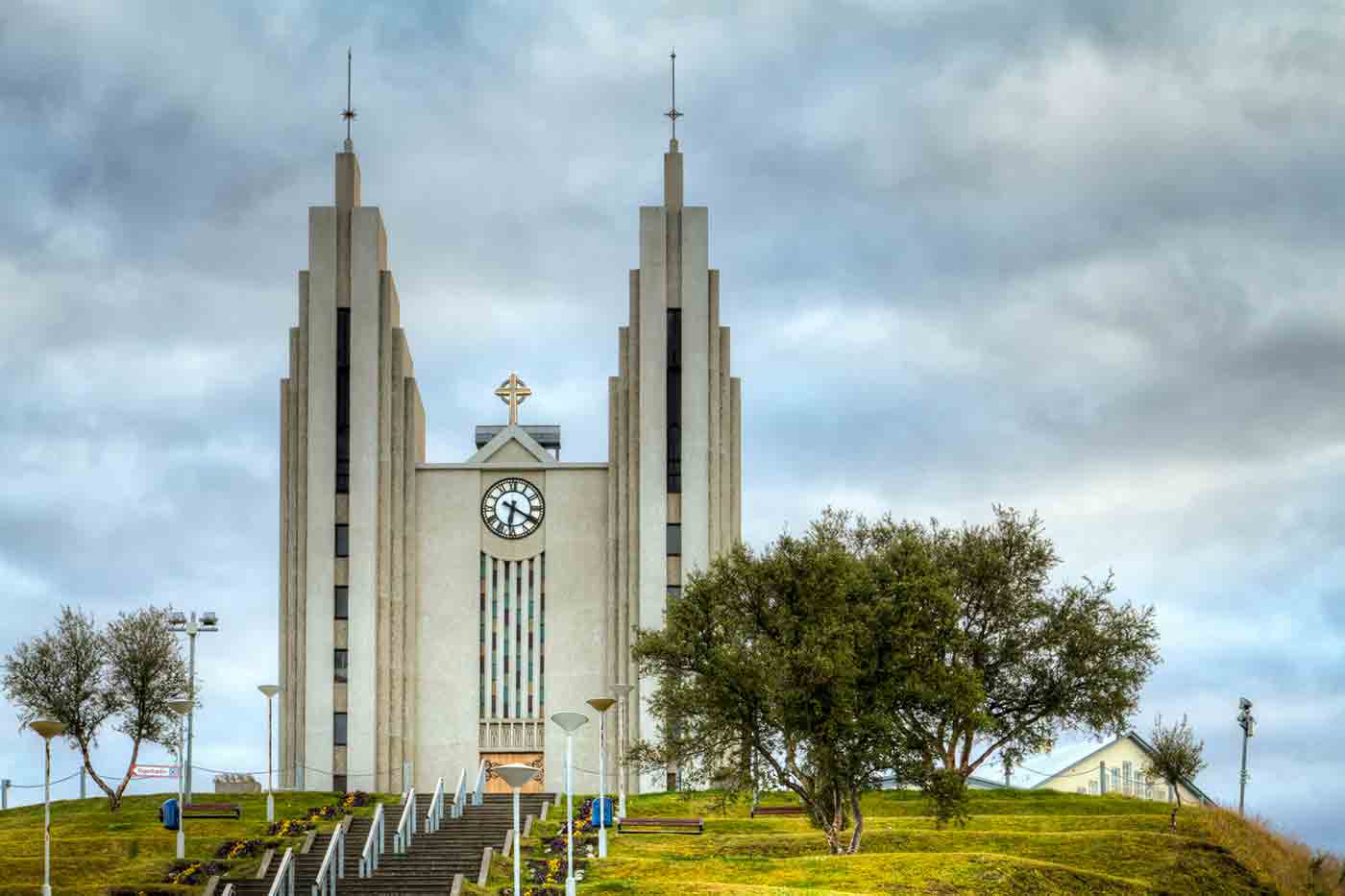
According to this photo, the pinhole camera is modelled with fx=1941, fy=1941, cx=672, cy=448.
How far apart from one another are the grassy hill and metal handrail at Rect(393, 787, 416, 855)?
2889 millimetres

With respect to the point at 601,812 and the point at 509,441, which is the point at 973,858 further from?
the point at 509,441

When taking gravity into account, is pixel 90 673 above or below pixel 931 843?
above

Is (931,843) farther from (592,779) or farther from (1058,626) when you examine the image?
(592,779)

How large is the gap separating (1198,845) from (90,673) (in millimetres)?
33726

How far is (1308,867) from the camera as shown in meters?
46.3

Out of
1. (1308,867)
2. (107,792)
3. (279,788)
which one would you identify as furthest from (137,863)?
(1308,867)

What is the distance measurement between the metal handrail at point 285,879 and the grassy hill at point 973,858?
13.6 ft

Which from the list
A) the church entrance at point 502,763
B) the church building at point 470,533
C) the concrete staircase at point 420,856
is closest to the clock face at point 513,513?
the church building at point 470,533

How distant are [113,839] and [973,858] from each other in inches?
891

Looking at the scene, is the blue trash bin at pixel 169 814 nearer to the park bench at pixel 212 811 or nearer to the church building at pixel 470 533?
the park bench at pixel 212 811

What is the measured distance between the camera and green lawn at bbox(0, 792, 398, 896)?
44.8 metres

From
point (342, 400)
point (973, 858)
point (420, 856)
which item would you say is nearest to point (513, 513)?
point (342, 400)

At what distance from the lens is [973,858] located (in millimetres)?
42375

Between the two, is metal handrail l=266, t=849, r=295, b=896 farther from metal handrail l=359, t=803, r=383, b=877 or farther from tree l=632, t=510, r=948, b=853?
tree l=632, t=510, r=948, b=853
